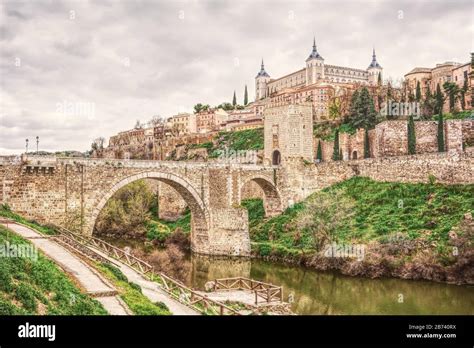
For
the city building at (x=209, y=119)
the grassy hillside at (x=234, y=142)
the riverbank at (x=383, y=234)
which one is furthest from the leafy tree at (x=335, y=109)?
the city building at (x=209, y=119)

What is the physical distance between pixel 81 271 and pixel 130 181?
1288 cm

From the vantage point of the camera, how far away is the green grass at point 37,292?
8.12 metres

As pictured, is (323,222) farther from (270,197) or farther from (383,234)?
(270,197)

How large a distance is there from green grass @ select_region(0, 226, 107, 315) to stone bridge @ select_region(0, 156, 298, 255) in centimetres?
1102

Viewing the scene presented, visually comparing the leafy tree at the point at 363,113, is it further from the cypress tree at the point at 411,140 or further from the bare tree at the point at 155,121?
the bare tree at the point at 155,121

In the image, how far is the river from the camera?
57.5 feet

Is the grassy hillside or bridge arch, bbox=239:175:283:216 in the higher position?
the grassy hillside

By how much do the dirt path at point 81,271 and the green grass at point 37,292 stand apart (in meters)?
0.44

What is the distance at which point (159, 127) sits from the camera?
318 feet

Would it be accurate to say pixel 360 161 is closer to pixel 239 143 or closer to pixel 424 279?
pixel 424 279

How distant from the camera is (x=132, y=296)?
11852 millimetres

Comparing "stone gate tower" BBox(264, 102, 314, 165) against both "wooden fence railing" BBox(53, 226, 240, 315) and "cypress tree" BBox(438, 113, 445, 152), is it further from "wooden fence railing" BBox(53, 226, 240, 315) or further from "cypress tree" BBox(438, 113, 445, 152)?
"wooden fence railing" BBox(53, 226, 240, 315)

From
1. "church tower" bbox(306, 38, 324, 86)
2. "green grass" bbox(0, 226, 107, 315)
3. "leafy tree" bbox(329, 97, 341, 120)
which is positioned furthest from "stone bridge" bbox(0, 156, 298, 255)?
"church tower" bbox(306, 38, 324, 86)

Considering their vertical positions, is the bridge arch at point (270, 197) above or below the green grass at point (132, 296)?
above
